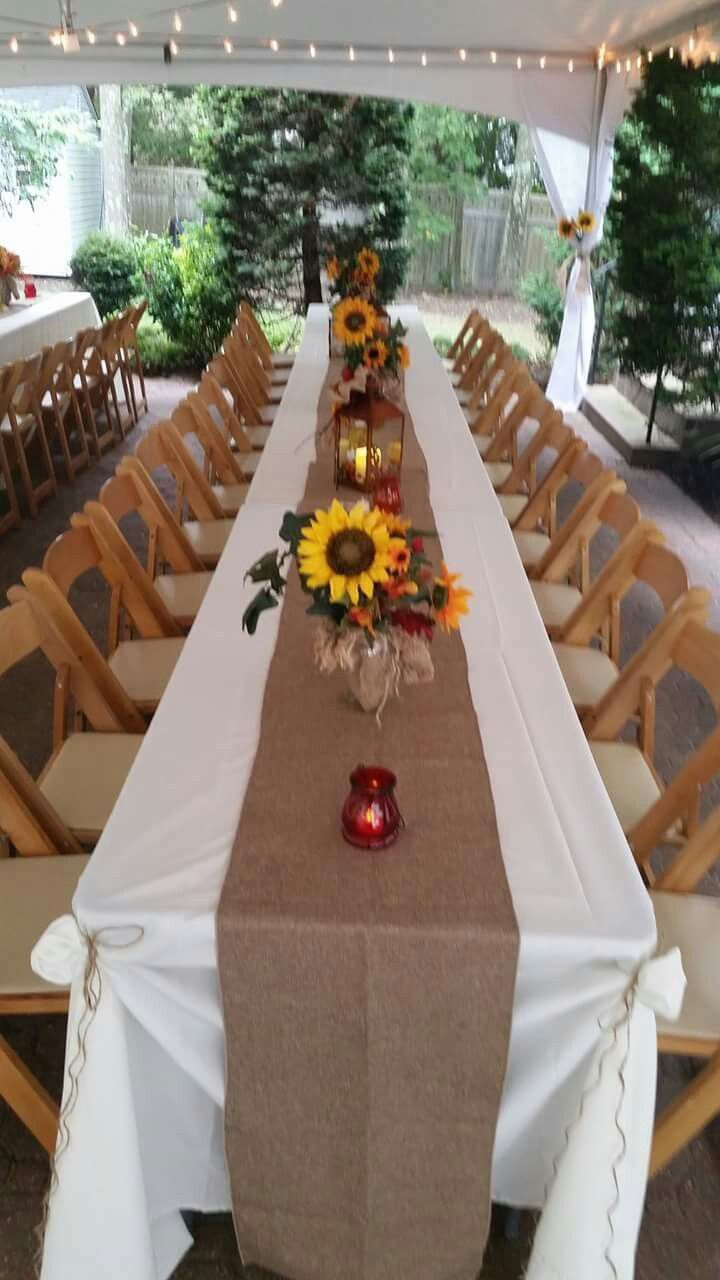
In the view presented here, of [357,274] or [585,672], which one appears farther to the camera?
[357,274]

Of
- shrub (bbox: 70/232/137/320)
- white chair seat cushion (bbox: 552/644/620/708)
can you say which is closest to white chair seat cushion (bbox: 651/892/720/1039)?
white chair seat cushion (bbox: 552/644/620/708)

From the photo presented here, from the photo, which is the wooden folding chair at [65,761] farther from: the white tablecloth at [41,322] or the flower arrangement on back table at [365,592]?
the white tablecloth at [41,322]

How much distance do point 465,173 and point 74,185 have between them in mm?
4877

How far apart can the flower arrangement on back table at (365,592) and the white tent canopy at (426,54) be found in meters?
4.84

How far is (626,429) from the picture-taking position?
20.7 feet

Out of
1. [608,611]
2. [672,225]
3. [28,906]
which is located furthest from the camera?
[672,225]

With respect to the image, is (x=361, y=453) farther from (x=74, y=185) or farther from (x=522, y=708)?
(x=74, y=185)

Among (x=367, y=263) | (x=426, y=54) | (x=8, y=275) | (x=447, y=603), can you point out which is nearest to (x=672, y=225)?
(x=367, y=263)

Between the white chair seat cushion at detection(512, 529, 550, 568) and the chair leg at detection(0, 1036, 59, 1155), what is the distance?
2226 millimetres

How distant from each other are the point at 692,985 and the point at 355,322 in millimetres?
2451

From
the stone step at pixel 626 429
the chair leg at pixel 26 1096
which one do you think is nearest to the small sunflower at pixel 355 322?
the chair leg at pixel 26 1096

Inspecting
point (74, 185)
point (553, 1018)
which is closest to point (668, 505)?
point (553, 1018)

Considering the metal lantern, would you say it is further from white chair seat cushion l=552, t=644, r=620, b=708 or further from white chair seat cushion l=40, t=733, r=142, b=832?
white chair seat cushion l=40, t=733, r=142, b=832

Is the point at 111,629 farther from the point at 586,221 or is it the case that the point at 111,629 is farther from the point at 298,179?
the point at 298,179
